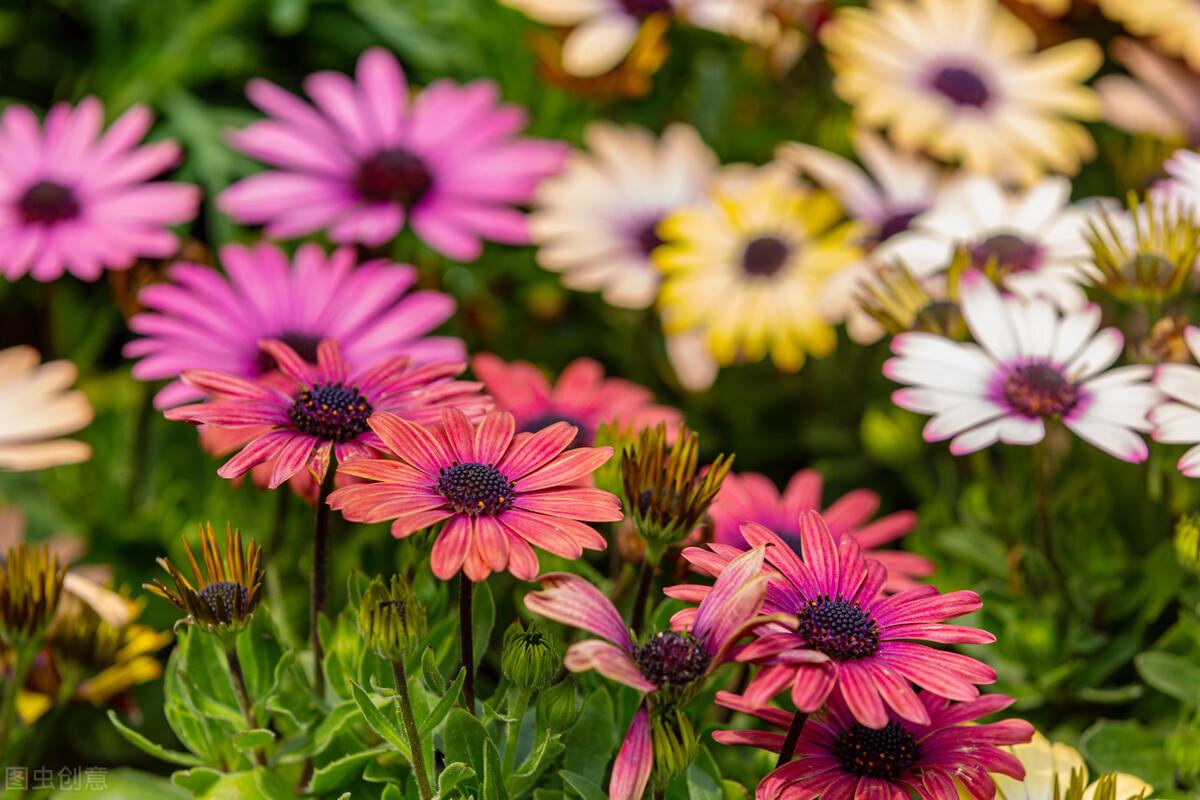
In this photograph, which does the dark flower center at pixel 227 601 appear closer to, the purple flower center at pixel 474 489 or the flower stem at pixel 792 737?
the purple flower center at pixel 474 489

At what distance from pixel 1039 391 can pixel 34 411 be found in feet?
2.53

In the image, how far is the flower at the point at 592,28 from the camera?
126 cm

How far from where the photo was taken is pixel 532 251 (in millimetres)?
1427

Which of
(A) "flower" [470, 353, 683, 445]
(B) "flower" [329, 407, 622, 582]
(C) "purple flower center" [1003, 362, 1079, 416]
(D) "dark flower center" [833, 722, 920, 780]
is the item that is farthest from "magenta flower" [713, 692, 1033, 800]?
(A) "flower" [470, 353, 683, 445]

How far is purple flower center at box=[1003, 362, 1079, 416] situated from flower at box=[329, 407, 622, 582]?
1.04ft

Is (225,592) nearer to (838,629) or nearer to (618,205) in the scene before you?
(838,629)

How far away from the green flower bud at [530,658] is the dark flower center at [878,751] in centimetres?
16

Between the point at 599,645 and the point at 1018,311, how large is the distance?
0.46 m

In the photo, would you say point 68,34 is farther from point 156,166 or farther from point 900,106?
point 900,106

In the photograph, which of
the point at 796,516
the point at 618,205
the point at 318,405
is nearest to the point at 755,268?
the point at 618,205

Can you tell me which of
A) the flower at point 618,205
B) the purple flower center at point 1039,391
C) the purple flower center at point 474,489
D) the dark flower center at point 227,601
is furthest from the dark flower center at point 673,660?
the flower at point 618,205

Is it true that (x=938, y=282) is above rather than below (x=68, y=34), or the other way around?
below

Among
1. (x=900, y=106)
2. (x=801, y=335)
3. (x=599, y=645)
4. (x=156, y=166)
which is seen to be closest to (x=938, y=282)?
(x=801, y=335)

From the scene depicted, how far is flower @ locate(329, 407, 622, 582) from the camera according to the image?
0.60 meters
